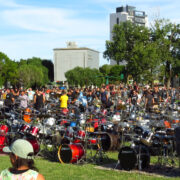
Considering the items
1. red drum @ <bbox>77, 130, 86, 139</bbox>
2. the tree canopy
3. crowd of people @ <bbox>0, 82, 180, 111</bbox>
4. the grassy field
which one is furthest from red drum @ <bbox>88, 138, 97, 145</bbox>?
the tree canopy

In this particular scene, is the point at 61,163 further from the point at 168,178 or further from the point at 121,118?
the point at 168,178

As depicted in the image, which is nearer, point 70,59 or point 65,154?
point 65,154

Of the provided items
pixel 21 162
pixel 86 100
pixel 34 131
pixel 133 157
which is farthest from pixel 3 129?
pixel 21 162

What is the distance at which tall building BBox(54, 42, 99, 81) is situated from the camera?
156950mm

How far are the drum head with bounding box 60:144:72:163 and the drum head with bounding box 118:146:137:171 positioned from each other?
5.58 ft

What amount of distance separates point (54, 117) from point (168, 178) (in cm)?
451

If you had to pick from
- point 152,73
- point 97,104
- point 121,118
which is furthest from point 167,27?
point 121,118

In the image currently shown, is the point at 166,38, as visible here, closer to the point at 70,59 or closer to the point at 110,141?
the point at 110,141

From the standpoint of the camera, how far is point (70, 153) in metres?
11.2

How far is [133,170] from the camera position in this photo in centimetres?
1030

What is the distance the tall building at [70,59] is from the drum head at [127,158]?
478 feet

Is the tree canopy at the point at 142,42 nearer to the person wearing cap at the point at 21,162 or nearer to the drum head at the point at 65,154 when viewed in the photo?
the drum head at the point at 65,154

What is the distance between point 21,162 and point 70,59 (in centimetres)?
15664

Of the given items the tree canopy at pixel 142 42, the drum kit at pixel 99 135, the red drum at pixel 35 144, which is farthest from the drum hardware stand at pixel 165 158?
the tree canopy at pixel 142 42
